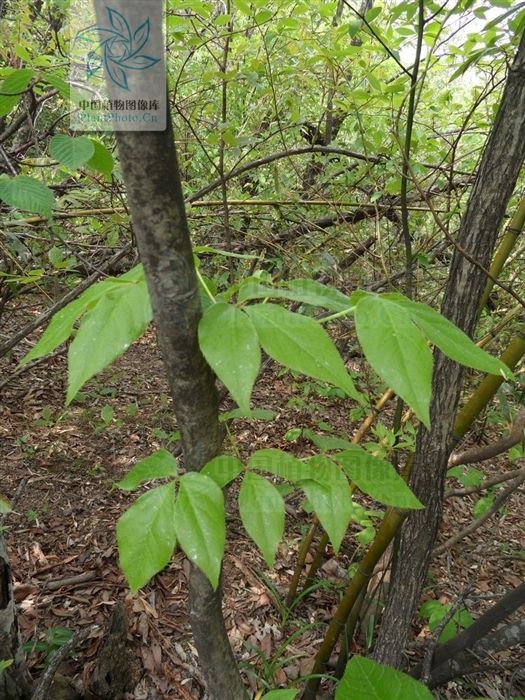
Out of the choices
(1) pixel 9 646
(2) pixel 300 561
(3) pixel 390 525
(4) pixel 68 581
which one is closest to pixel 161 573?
(4) pixel 68 581

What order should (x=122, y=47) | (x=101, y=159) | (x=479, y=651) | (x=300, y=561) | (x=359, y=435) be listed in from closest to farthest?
(x=122, y=47), (x=101, y=159), (x=479, y=651), (x=359, y=435), (x=300, y=561)

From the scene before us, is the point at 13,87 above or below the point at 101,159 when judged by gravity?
above

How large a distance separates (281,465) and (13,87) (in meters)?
0.81

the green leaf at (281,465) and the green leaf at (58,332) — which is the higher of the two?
the green leaf at (58,332)

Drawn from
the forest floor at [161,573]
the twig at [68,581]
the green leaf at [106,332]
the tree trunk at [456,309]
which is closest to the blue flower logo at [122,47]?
the green leaf at [106,332]

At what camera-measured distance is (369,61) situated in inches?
79.6

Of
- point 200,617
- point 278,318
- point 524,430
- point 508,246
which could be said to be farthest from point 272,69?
point 200,617

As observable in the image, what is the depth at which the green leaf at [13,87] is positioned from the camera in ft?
2.58

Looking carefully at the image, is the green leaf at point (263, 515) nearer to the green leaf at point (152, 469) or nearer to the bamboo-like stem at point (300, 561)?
the green leaf at point (152, 469)

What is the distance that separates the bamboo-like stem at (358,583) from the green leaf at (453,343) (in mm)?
791

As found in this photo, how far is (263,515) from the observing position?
58 cm

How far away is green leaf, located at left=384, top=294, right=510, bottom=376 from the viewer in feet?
1.65

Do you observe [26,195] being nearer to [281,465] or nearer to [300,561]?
[281,465]

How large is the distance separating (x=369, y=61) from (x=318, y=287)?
1.89 m
